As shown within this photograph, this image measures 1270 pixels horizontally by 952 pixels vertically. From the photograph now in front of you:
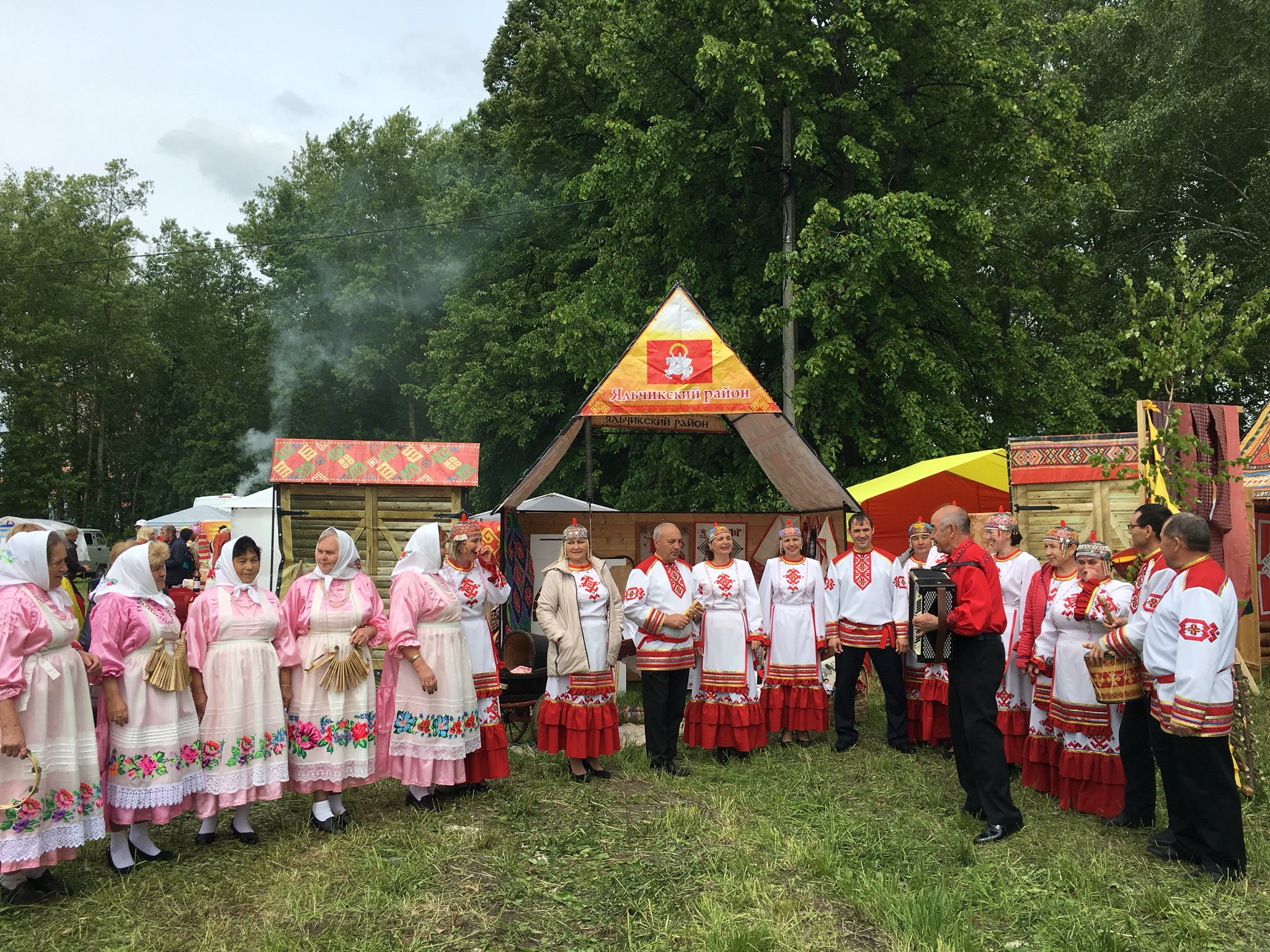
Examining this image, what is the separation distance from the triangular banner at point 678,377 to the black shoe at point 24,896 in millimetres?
5489

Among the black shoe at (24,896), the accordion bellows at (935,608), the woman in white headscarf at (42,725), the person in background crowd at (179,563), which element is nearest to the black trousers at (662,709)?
the accordion bellows at (935,608)

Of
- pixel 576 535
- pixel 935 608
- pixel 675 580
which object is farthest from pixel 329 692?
pixel 935 608

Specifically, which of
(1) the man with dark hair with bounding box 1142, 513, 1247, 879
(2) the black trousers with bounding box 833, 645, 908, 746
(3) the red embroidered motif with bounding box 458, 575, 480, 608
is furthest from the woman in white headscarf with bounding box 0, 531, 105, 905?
(2) the black trousers with bounding box 833, 645, 908, 746

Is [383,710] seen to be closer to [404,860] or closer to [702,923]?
[404,860]

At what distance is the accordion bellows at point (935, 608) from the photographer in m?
5.43

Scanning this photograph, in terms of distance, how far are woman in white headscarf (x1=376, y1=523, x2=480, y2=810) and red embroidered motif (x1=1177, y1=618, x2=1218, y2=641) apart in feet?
13.5

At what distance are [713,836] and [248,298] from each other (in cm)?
4173

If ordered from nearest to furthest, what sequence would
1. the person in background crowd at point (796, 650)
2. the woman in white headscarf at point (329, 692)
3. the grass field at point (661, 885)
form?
the grass field at point (661, 885) < the woman in white headscarf at point (329, 692) < the person in background crowd at point (796, 650)

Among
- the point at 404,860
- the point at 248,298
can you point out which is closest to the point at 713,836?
the point at 404,860

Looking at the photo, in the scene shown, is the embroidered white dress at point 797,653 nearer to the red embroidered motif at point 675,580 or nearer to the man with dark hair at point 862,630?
the man with dark hair at point 862,630

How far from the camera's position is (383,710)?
602 centimetres

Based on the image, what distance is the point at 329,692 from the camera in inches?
218

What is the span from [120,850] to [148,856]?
0.18 metres

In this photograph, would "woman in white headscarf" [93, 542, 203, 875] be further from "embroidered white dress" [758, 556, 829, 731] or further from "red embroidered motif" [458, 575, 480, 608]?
"embroidered white dress" [758, 556, 829, 731]
